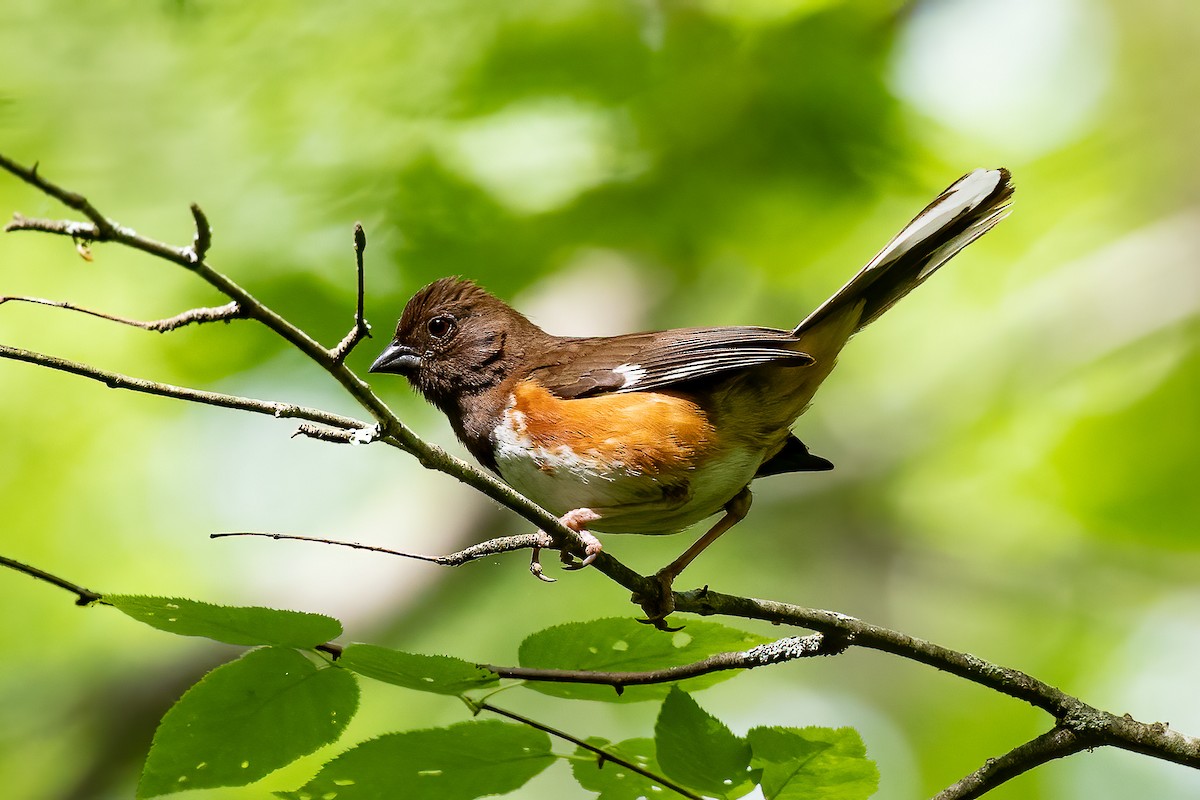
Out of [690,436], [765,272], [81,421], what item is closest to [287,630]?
[690,436]

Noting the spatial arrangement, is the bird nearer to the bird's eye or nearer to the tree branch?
the bird's eye

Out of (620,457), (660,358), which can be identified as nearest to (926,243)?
(660,358)

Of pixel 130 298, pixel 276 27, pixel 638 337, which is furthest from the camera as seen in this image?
pixel 130 298

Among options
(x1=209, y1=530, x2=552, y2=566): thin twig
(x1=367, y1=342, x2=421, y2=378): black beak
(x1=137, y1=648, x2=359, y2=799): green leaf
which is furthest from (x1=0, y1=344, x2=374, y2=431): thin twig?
(x1=367, y1=342, x2=421, y2=378): black beak

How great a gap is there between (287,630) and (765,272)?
3.74 m

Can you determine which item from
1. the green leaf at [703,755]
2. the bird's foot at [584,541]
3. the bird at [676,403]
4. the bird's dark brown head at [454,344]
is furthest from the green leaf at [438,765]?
the bird's dark brown head at [454,344]

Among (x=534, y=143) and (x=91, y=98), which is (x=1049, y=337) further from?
(x=91, y=98)

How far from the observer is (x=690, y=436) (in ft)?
12.0

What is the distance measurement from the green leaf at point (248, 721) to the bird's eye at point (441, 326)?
2.35 metres

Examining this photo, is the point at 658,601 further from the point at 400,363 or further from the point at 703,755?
the point at 400,363

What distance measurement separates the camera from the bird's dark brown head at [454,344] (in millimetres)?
4168

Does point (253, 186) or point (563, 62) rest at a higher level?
point (563, 62)

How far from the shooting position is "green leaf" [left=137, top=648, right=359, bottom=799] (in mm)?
1965

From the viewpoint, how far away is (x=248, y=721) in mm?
2025
